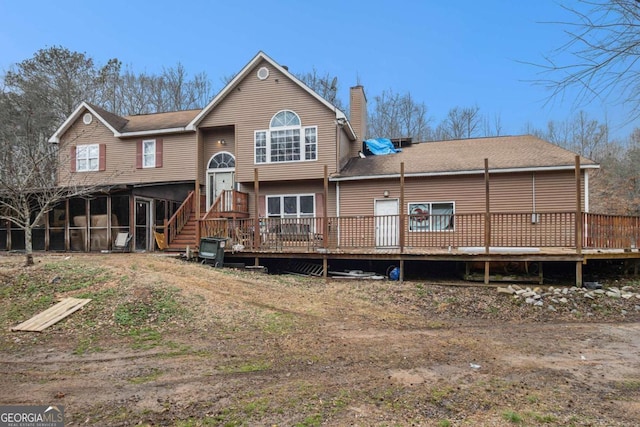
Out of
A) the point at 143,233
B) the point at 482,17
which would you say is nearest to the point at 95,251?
the point at 143,233

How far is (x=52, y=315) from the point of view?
7148 millimetres

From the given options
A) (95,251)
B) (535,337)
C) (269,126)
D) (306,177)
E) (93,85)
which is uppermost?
(93,85)

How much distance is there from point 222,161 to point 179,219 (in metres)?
3.52

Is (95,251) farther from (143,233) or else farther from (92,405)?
(92,405)

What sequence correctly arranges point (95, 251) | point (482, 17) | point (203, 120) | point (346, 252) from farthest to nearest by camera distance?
1. point (203, 120)
2. point (95, 251)
3. point (346, 252)
4. point (482, 17)

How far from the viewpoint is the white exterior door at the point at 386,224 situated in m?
13.3

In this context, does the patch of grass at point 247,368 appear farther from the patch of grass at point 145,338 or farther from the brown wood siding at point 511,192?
the brown wood siding at point 511,192

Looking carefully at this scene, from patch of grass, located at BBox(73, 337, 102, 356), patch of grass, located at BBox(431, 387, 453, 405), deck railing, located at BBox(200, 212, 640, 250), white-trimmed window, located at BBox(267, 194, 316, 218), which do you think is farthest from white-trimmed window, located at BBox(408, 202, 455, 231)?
patch of grass, located at BBox(73, 337, 102, 356)

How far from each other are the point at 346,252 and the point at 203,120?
965 centimetres

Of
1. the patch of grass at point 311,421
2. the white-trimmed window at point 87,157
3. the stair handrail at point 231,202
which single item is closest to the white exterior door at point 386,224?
the stair handrail at point 231,202

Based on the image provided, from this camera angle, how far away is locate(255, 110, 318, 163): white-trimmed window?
52.2 ft

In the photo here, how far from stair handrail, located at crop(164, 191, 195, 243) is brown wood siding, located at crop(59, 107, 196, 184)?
4.48ft

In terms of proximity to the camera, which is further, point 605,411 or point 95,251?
point 95,251

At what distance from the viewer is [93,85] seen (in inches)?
1120
